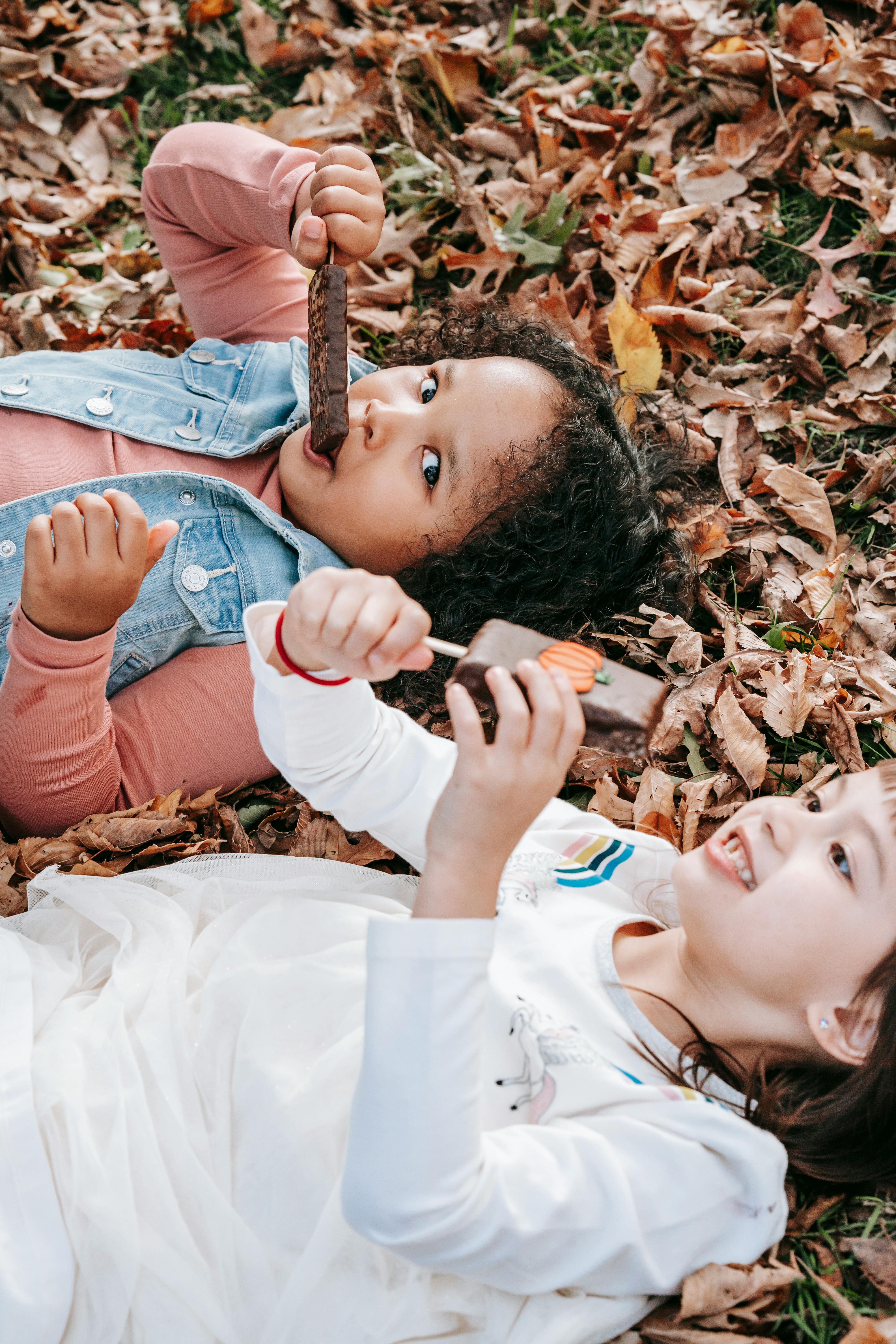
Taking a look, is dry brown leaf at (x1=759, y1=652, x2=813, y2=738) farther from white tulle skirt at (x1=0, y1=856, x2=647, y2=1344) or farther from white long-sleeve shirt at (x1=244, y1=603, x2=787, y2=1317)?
white tulle skirt at (x1=0, y1=856, x2=647, y2=1344)

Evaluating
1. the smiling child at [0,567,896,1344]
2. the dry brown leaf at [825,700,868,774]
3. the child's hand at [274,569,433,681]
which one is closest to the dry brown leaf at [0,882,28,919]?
the smiling child at [0,567,896,1344]

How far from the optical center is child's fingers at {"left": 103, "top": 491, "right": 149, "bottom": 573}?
81.6 inches

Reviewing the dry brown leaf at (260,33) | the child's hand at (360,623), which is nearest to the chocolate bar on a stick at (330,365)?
the child's hand at (360,623)

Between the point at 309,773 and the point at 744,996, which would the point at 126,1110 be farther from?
the point at 744,996

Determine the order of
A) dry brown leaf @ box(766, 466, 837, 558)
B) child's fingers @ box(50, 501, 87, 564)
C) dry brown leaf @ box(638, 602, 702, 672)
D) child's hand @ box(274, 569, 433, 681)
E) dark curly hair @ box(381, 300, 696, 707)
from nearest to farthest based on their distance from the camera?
child's hand @ box(274, 569, 433, 681)
child's fingers @ box(50, 501, 87, 564)
dark curly hair @ box(381, 300, 696, 707)
dry brown leaf @ box(638, 602, 702, 672)
dry brown leaf @ box(766, 466, 837, 558)

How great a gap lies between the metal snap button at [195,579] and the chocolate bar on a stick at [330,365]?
41 centimetres

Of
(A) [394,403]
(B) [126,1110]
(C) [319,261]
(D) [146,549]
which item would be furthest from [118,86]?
(B) [126,1110]

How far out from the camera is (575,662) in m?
1.59

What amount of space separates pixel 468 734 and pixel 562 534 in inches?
48.9

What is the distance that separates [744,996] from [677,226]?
2.62 m

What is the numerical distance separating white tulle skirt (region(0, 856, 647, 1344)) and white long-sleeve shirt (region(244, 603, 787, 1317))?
95 millimetres

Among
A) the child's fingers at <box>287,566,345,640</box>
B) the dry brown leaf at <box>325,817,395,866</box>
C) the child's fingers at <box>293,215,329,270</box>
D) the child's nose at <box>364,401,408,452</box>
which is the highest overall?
the child's fingers at <box>293,215,329,270</box>

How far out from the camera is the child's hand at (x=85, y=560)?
2.05 meters

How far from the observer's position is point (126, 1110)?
167 cm
